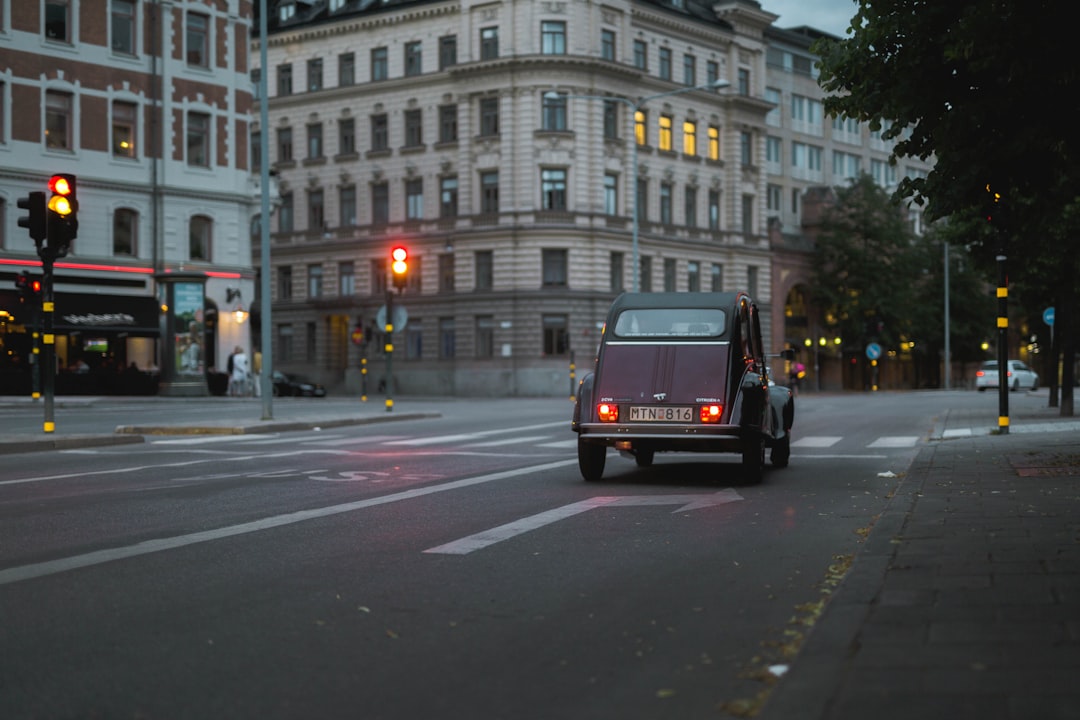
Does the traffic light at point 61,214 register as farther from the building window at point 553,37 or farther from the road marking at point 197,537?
the building window at point 553,37

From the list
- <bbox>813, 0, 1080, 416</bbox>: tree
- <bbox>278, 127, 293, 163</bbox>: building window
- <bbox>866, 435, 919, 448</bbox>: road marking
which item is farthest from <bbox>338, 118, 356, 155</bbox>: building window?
<bbox>813, 0, 1080, 416</bbox>: tree

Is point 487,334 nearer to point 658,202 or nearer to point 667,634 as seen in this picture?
point 658,202

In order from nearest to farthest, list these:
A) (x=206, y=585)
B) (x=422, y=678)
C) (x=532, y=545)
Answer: (x=422, y=678) < (x=206, y=585) < (x=532, y=545)

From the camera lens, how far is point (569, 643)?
18.9 ft

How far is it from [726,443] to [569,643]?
25.6 ft

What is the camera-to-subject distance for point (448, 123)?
207 feet

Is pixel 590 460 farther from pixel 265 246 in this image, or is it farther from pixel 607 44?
pixel 607 44

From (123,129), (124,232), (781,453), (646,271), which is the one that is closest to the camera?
(781,453)

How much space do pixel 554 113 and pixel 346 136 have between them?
12333mm

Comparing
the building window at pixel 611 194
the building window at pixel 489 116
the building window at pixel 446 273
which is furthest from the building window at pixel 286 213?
the building window at pixel 611 194

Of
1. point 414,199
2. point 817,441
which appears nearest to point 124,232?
point 414,199

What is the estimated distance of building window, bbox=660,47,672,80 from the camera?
65.6 meters

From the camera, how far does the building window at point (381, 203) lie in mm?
65312

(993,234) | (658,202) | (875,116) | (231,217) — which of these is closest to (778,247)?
(658,202)
